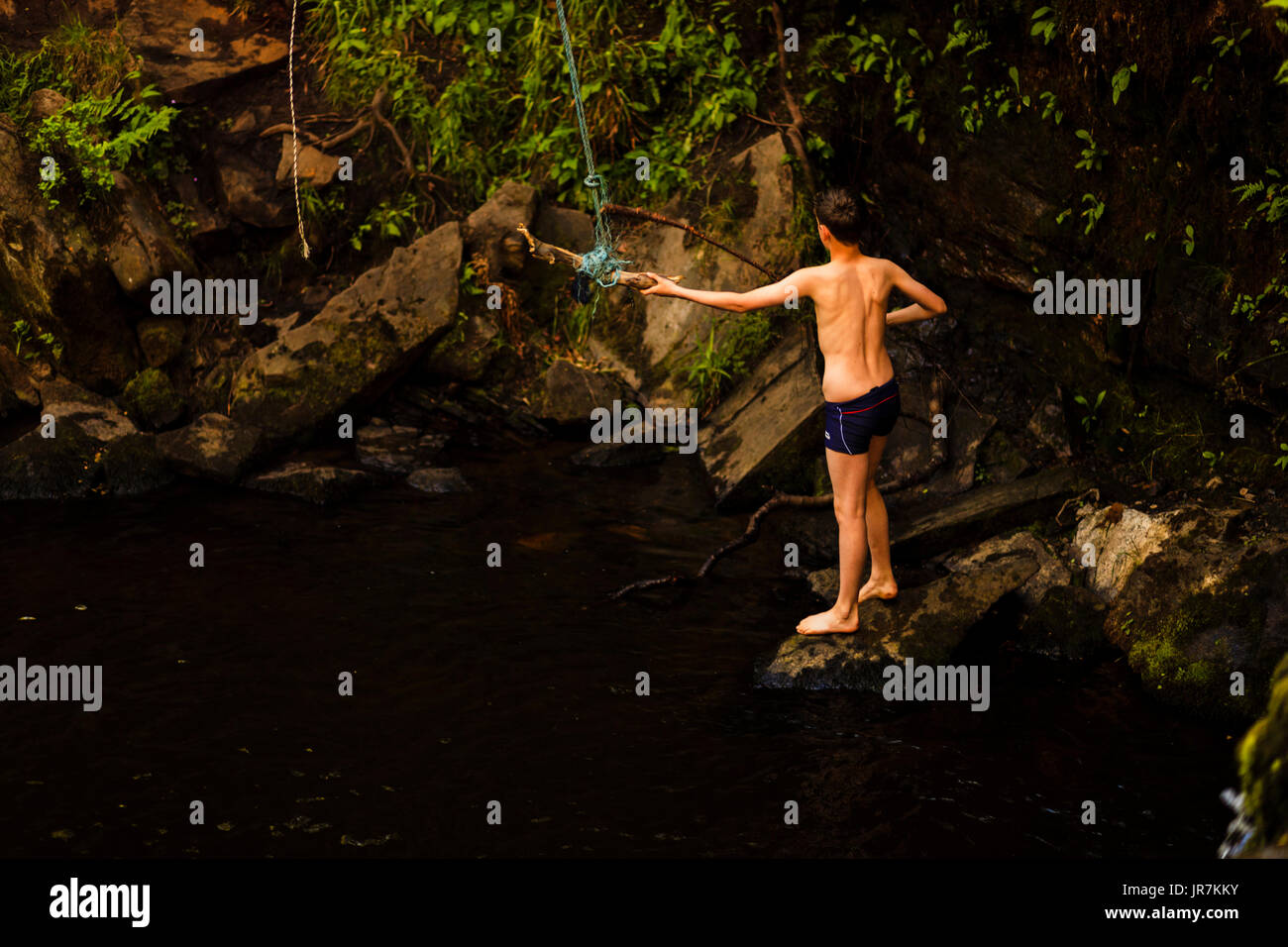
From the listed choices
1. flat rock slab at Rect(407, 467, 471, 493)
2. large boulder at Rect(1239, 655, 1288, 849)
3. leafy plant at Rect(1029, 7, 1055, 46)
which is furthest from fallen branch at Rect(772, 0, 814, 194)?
large boulder at Rect(1239, 655, 1288, 849)

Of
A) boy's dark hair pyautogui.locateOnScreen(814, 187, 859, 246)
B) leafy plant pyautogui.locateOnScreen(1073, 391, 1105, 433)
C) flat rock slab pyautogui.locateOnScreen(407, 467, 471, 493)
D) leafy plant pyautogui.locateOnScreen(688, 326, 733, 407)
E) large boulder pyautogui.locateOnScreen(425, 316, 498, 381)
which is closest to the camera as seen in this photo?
boy's dark hair pyautogui.locateOnScreen(814, 187, 859, 246)

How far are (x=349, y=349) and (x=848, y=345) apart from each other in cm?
501

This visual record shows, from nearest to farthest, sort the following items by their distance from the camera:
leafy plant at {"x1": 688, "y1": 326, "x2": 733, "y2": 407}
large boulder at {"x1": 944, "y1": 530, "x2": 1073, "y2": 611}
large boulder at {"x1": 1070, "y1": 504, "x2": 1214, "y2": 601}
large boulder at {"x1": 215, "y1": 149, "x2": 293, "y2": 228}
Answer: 1. large boulder at {"x1": 1070, "y1": 504, "x2": 1214, "y2": 601}
2. large boulder at {"x1": 944, "y1": 530, "x2": 1073, "y2": 611}
3. leafy plant at {"x1": 688, "y1": 326, "x2": 733, "y2": 407}
4. large boulder at {"x1": 215, "y1": 149, "x2": 293, "y2": 228}

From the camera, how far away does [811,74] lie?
31.9 feet

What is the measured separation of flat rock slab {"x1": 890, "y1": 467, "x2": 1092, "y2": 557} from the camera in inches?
280

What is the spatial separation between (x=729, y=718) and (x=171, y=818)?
7.83 ft

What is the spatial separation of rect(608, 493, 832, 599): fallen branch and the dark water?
0.13 metres

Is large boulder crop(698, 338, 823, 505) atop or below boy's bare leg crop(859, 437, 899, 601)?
atop

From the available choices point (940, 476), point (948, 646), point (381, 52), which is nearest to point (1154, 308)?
point (940, 476)

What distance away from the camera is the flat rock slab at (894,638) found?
569cm

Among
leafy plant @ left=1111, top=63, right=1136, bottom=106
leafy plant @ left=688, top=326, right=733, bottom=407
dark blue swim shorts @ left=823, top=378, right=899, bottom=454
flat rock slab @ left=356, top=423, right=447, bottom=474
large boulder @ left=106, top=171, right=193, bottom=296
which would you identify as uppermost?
large boulder @ left=106, top=171, right=193, bottom=296

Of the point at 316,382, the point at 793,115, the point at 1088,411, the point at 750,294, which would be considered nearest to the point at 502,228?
the point at 316,382

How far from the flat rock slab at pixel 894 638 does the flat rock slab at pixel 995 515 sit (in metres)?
0.98

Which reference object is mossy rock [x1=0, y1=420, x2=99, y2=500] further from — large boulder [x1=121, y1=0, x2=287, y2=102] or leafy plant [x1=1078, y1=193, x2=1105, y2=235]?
leafy plant [x1=1078, y1=193, x2=1105, y2=235]
